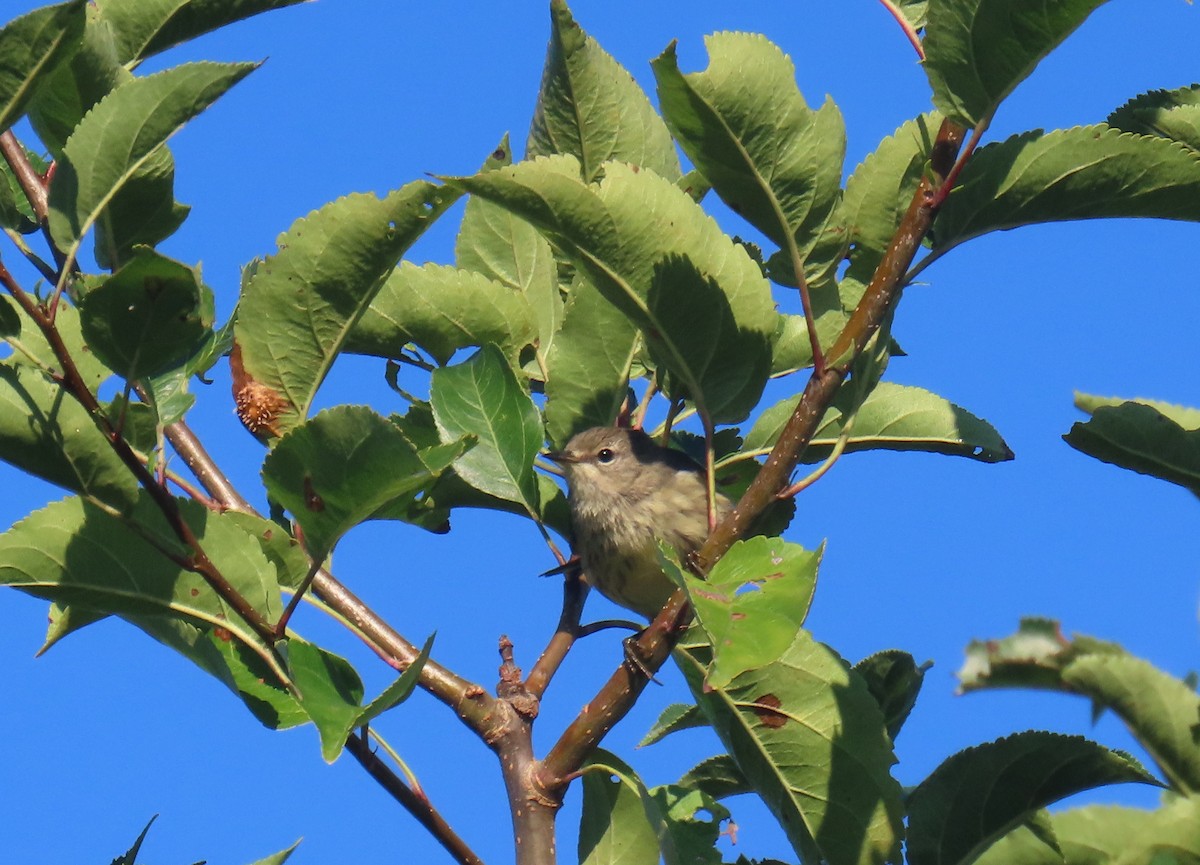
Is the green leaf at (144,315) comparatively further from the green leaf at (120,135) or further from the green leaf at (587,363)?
the green leaf at (587,363)

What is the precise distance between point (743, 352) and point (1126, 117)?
1.00 meters

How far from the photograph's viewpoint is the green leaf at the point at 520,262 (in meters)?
3.69

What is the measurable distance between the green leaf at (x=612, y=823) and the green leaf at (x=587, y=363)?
83cm

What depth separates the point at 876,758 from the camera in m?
2.91

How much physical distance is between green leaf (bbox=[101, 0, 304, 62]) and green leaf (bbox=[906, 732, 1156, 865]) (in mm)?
2023

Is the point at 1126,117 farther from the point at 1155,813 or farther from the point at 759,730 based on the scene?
the point at 1155,813

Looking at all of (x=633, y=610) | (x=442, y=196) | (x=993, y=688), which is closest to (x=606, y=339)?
(x=442, y=196)

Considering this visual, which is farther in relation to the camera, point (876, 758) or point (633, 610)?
point (633, 610)

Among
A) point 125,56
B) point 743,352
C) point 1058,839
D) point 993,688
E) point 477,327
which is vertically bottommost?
point 1058,839

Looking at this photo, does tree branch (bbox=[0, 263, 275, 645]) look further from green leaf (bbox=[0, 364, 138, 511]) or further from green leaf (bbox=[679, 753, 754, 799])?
green leaf (bbox=[679, 753, 754, 799])

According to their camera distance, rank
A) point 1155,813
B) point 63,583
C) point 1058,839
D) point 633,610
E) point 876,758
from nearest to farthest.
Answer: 1. point 1155,813
2. point 1058,839
3. point 63,583
4. point 876,758
5. point 633,610

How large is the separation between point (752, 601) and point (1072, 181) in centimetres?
103

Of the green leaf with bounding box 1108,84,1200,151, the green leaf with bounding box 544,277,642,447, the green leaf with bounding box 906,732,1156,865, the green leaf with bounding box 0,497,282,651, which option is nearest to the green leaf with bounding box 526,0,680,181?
the green leaf with bounding box 544,277,642,447

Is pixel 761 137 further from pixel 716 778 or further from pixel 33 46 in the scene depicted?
pixel 716 778
